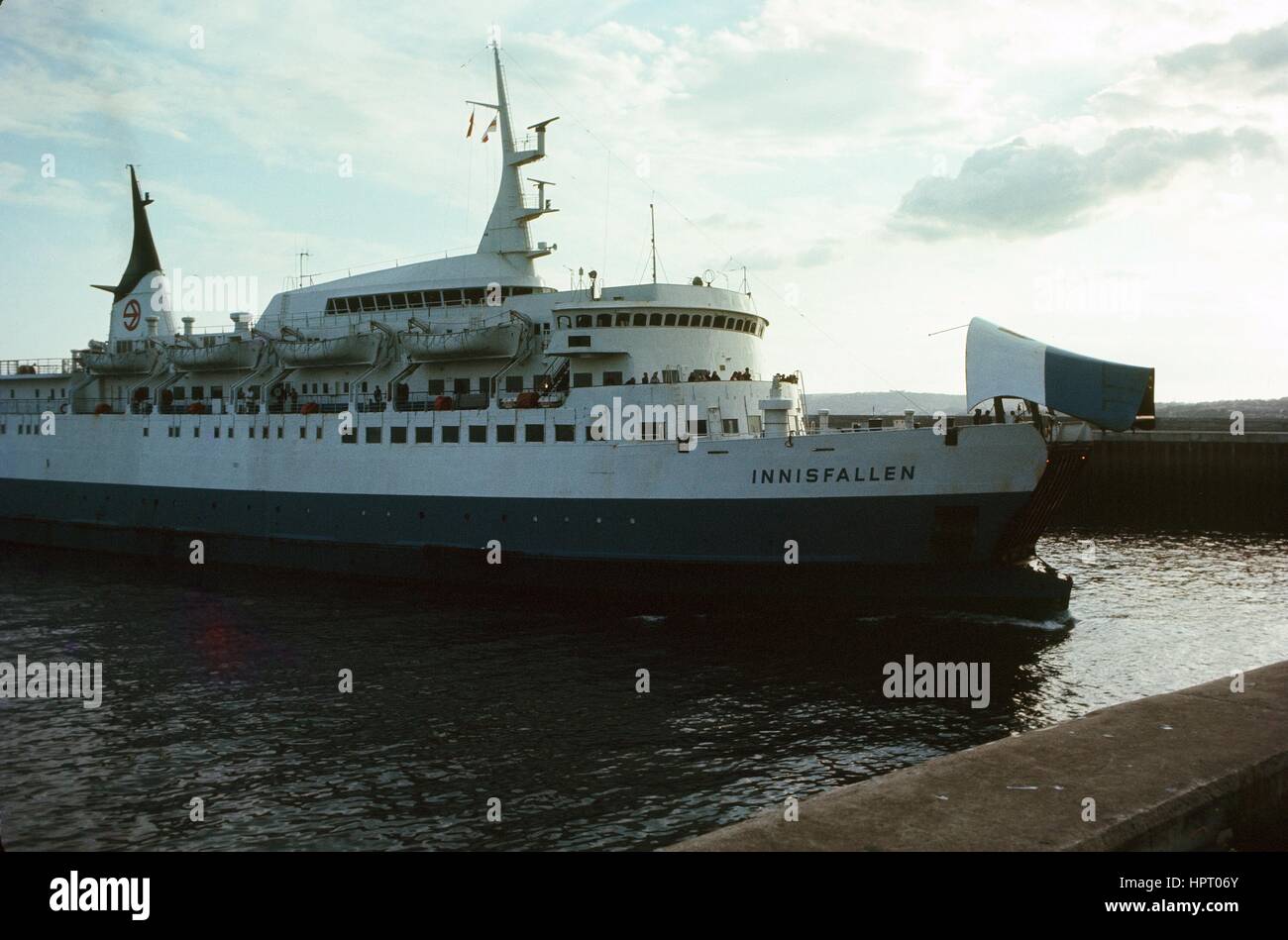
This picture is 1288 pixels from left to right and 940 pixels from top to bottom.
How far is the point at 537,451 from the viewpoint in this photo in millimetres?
25359

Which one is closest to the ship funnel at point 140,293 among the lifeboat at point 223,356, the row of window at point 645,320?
the lifeboat at point 223,356

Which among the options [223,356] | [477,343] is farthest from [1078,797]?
[223,356]

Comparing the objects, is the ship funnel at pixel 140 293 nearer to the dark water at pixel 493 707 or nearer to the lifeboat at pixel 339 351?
the lifeboat at pixel 339 351

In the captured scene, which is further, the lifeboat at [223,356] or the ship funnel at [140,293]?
the ship funnel at [140,293]

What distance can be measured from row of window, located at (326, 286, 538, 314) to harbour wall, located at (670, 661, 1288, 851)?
25.3 m

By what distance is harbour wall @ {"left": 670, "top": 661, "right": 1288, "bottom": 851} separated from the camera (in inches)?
206

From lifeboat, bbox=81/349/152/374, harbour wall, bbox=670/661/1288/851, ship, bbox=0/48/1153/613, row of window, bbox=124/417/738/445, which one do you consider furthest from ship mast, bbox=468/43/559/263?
harbour wall, bbox=670/661/1288/851

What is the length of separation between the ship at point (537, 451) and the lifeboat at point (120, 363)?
15cm

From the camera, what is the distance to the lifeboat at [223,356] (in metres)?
34.1

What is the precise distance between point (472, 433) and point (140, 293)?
74.6 feet

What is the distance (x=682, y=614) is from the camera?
74.7 feet
